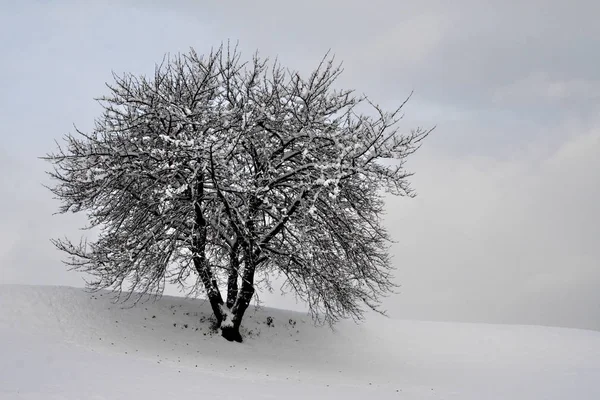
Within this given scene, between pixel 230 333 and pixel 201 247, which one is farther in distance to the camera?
pixel 230 333

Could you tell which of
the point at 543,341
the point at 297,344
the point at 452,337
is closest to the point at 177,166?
the point at 297,344

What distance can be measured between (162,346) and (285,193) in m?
5.90

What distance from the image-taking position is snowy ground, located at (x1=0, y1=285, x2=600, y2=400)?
33.7ft

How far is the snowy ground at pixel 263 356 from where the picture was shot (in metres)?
10.3

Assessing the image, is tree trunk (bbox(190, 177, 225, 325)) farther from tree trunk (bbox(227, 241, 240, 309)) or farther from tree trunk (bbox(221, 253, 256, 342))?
tree trunk (bbox(221, 253, 256, 342))

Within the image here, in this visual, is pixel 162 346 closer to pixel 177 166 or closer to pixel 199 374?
pixel 199 374

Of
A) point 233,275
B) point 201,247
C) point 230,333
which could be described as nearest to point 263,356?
point 230,333

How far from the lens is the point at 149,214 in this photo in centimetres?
1617

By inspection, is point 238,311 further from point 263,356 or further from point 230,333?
point 263,356

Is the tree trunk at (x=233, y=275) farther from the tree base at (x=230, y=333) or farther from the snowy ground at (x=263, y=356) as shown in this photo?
the snowy ground at (x=263, y=356)

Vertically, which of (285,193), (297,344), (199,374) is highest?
(285,193)

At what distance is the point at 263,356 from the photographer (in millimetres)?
16359

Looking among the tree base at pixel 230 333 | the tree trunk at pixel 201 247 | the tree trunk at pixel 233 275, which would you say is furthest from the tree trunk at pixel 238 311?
the tree trunk at pixel 201 247

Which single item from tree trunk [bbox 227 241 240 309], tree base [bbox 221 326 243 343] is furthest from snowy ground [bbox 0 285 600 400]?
tree trunk [bbox 227 241 240 309]
